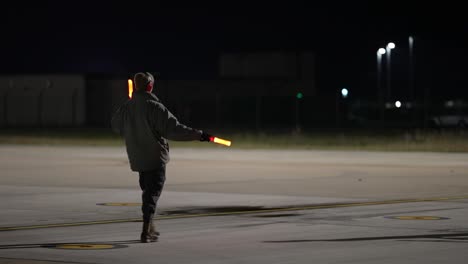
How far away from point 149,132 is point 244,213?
12.9ft

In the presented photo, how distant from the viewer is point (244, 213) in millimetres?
16672

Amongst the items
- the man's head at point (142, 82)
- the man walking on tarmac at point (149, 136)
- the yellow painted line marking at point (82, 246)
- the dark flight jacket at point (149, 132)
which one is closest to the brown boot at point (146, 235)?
the man walking on tarmac at point (149, 136)

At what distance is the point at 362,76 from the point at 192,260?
117 meters

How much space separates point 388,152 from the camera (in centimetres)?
3766

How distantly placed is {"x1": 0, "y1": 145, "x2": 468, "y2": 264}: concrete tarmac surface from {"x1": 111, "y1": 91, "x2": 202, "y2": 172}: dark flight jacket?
913mm

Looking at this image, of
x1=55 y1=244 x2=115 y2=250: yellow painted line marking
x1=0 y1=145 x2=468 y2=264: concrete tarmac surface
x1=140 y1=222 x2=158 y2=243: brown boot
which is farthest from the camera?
x1=140 y1=222 x2=158 y2=243: brown boot

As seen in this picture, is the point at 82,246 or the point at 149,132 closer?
the point at 82,246

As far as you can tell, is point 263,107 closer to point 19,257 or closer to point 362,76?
point 362,76

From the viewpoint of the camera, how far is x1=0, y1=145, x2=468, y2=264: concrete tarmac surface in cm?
1211

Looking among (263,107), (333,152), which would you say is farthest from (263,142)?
(263,107)

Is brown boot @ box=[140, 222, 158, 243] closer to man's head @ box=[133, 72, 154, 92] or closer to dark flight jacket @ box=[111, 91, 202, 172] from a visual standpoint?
dark flight jacket @ box=[111, 91, 202, 172]

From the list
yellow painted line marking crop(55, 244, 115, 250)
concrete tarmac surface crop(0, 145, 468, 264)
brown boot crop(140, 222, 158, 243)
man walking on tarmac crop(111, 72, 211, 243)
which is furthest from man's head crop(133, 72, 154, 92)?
yellow painted line marking crop(55, 244, 115, 250)

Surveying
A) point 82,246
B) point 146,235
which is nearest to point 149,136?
point 146,235

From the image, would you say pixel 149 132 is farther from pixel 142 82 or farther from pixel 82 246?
pixel 82 246
